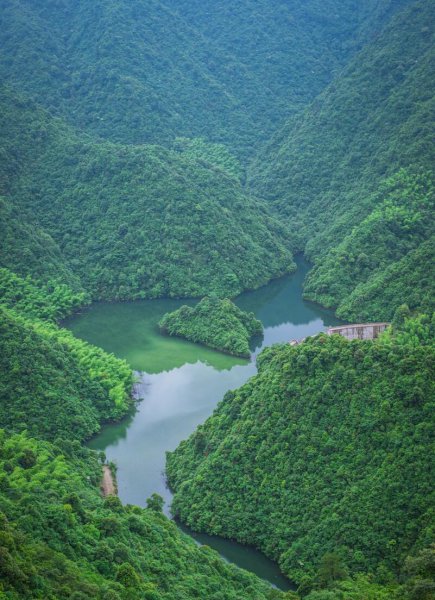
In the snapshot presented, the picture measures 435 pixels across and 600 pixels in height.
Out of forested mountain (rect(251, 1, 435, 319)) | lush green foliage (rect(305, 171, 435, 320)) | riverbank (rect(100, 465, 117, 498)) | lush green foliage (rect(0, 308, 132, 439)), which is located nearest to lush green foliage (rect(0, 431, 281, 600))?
riverbank (rect(100, 465, 117, 498))

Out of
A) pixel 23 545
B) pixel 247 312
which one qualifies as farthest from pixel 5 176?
pixel 23 545

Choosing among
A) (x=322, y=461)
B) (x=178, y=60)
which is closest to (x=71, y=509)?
(x=322, y=461)

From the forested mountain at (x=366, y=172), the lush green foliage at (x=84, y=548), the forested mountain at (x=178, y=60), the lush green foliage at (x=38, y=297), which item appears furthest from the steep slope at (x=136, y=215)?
the lush green foliage at (x=84, y=548)

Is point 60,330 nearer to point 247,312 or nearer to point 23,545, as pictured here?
point 247,312

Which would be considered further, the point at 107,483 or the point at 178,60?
the point at 178,60

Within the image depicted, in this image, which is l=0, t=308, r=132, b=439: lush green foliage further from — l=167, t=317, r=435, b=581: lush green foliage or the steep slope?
the steep slope

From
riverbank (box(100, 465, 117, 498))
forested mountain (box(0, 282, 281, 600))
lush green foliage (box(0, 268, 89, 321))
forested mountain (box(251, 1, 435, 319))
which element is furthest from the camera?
forested mountain (box(251, 1, 435, 319))

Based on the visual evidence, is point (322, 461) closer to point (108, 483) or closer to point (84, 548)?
point (108, 483)
